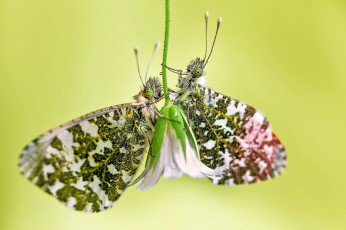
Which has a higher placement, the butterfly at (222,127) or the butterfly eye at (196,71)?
the butterfly eye at (196,71)

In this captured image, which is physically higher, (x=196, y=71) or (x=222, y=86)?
(x=222, y=86)

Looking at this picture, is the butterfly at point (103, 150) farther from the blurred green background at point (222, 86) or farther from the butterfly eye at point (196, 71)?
the blurred green background at point (222, 86)

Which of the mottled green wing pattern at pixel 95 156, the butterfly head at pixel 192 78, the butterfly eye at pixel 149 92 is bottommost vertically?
the mottled green wing pattern at pixel 95 156

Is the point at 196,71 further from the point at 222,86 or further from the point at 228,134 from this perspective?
the point at 222,86

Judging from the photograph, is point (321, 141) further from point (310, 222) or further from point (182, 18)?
point (182, 18)

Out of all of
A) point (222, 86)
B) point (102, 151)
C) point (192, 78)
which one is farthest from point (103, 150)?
point (222, 86)

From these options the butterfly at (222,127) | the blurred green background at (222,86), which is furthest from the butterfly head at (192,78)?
the blurred green background at (222,86)

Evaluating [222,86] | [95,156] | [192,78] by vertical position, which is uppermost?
[222,86]
